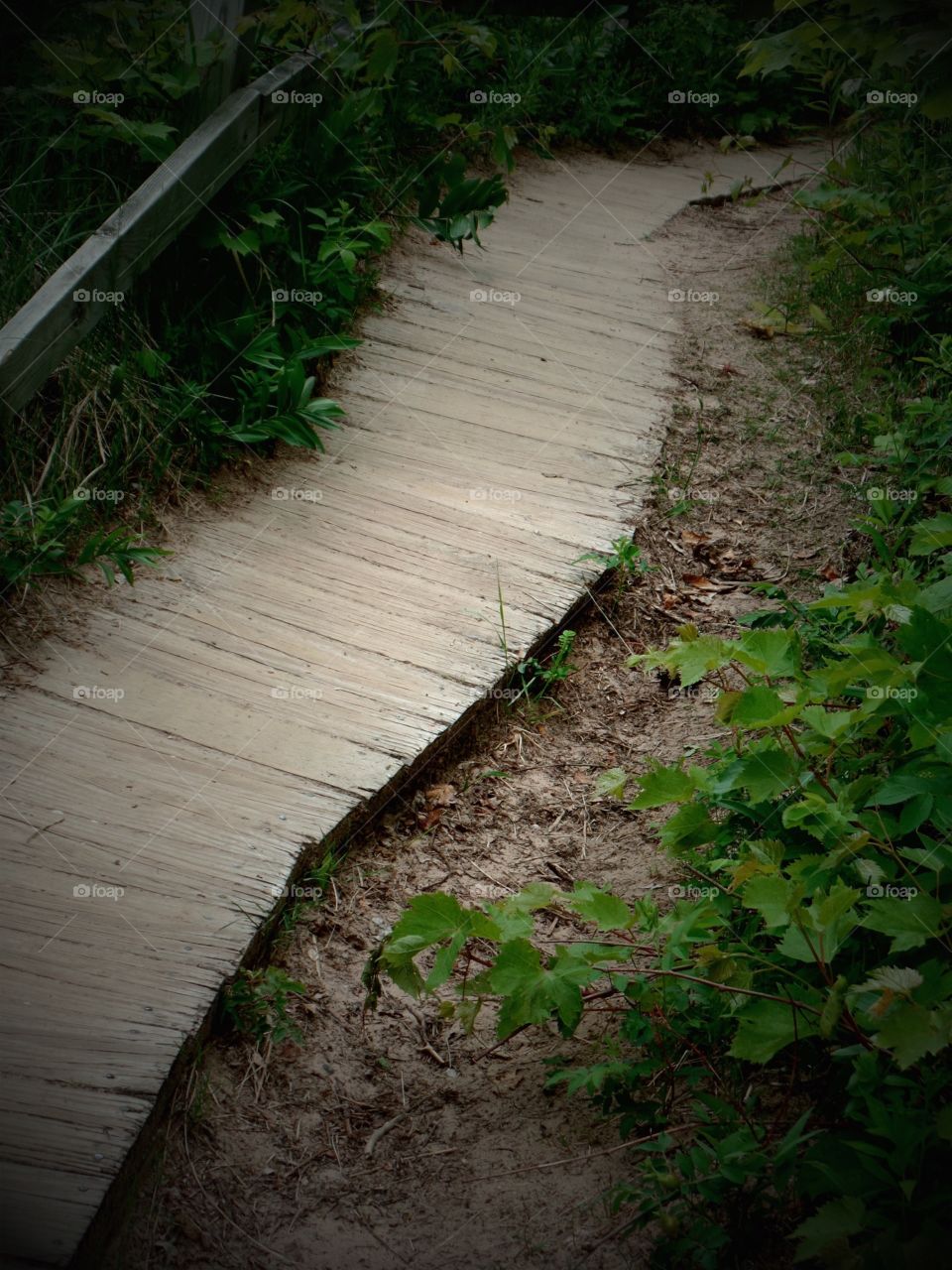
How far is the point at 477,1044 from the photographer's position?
8.21 feet

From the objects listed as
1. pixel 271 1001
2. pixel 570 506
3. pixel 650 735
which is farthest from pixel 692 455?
pixel 271 1001

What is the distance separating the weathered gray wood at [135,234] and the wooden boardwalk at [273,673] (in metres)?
0.76

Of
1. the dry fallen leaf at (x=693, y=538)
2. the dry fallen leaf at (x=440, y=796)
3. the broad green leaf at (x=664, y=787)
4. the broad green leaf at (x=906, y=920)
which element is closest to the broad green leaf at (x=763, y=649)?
the broad green leaf at (x=664, y=787)

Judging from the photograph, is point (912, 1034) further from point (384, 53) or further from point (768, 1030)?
point (384, 53)

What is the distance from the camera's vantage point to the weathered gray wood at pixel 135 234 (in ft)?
10.7

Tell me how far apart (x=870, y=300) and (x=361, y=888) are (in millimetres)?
4021

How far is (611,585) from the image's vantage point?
391 centimetres

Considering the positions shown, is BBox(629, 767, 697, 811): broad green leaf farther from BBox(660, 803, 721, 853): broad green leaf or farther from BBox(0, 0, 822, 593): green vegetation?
BBox(0, 0, 822, 593): green vegetation

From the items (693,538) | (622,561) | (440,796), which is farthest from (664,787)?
(693,538)

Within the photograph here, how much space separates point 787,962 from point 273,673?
5.54ft

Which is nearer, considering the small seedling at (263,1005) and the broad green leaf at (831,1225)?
the broad green leaf at (831,1225)

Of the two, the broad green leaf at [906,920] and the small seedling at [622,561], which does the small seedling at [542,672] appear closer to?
the small seedling at [622,561]

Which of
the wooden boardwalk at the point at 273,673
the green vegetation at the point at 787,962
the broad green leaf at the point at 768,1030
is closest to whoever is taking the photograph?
the green vegetation at the point at 787,962

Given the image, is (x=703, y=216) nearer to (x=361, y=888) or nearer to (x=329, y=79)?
(x=329, y=79)
